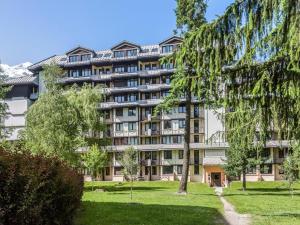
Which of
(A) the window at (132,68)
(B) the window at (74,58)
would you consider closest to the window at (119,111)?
(A) the window at (132,68)

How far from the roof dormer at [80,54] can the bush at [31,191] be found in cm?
8043

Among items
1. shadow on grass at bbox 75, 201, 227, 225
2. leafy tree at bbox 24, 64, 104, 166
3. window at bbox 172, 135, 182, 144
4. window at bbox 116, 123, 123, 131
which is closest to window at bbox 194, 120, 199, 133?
window at bbox 172, 135, 182, 144

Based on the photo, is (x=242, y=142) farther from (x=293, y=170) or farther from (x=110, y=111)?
(x=110, y=111)

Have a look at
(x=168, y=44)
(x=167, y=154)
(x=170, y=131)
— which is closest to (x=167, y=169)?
(x=167, y=154)

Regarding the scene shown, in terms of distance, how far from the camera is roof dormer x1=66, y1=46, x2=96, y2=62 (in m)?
89.9

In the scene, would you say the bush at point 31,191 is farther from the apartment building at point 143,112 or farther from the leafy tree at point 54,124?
the apartment building at point 143,112

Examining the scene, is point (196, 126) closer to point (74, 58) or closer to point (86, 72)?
point (86, 72)

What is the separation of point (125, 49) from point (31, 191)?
Answer: 261 ft

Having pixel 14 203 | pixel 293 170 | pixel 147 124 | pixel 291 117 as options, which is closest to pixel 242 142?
pixel 291 117

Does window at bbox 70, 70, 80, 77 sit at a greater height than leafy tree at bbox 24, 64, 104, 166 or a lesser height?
greater

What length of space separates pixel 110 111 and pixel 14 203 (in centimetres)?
7994

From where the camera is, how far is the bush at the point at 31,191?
29.1 ft

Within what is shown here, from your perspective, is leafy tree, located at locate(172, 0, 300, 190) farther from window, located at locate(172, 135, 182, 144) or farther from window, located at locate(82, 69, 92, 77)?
window, located at locate(82, 69, 92, 77)

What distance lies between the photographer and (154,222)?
17.4 metres
